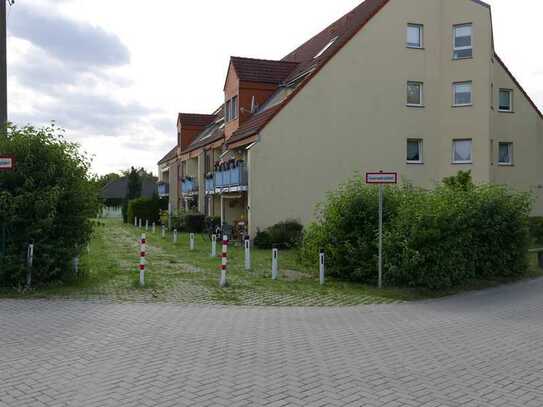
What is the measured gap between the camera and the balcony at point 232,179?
27.0m

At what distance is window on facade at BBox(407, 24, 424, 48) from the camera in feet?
94.2

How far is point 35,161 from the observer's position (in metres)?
12.7

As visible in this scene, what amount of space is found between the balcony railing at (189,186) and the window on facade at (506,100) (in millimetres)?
20613

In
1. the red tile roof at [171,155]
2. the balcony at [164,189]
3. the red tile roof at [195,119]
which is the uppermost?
the red tile roof at [195,119]

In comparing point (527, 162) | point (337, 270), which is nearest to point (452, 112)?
point (527, 162)

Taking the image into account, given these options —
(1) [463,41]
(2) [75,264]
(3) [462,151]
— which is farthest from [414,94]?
(2) [75,264]

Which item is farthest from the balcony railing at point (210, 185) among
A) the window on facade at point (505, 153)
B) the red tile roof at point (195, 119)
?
the window on facade at point (505, 153)

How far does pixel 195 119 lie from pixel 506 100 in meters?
25.2

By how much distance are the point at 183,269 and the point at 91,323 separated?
775cm

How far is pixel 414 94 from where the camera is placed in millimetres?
29125

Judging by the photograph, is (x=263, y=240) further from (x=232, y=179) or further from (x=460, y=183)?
(x=460, y=183)

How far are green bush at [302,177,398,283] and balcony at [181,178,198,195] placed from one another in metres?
28.1

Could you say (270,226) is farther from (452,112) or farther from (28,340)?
(28,340)

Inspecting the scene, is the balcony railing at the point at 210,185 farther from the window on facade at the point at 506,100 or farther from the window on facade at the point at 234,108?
the window on facade at the point at 506,100
